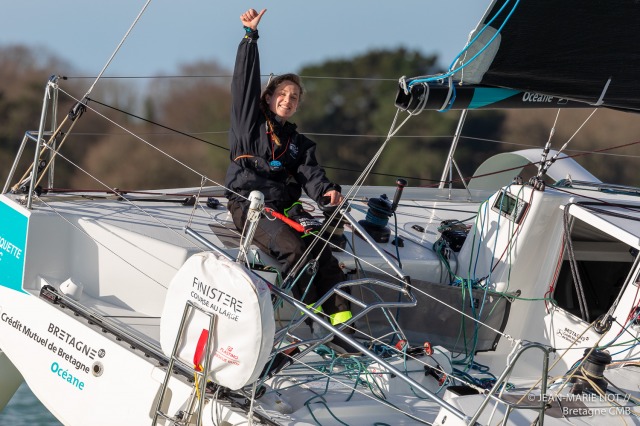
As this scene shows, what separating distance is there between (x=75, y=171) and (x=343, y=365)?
9.86 m

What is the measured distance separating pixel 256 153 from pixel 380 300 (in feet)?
2.68

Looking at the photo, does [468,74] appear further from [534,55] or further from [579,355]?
[579,355]

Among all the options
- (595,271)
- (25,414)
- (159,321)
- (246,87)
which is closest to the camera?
(159,321)

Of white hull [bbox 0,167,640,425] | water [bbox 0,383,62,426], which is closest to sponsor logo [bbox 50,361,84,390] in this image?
white hull [bbox 0,167,640,425]

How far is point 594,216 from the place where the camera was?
4176 mm

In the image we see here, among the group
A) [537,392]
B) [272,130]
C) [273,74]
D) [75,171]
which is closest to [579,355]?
[537,392]

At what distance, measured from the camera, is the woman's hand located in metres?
4.22

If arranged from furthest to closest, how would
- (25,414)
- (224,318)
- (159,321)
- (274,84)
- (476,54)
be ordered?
(25,414), (274,84), (159,321), (476,54), (224,318)

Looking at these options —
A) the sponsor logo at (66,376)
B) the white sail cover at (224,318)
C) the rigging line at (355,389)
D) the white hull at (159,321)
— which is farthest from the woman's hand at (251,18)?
the sponsor logo at (66,376)

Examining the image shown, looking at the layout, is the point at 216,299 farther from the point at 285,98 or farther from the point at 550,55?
the point at 550,55

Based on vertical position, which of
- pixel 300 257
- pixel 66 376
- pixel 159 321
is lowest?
pixel 66 376

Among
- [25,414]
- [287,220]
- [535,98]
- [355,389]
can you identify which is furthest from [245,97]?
[25,414]

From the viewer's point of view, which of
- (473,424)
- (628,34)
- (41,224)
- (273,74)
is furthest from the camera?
(273,74)

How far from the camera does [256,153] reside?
4391mm
